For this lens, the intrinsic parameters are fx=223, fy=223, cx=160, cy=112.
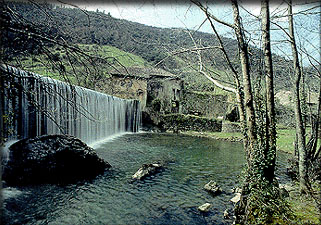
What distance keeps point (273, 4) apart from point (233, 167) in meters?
6.45

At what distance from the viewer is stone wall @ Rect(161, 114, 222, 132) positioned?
2220 cm

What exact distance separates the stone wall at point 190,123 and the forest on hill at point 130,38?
1302cm

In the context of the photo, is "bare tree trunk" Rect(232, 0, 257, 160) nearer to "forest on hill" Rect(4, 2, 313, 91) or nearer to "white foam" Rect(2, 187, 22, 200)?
"forest on hill" Rect(4, 2, 313, 91)

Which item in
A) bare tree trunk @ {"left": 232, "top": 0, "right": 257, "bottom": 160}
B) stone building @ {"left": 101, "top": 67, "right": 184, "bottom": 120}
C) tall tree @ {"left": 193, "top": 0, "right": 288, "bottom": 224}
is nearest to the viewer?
tall tree @ {"left": 193, "top": 0, "right": 288, "bottom": 224}

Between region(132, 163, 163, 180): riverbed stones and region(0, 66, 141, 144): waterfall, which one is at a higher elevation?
region(0, 66, 141, 144): waterfall

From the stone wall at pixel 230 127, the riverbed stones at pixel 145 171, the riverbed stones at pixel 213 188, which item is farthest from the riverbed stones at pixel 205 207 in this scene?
the stone wall at pixel 230 127

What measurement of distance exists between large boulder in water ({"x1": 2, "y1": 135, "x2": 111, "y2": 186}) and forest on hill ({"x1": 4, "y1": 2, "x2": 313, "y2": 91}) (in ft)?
11.5

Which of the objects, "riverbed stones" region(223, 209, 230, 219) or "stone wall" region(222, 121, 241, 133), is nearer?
"riverbed stones" region(223, 209, 230, 219)

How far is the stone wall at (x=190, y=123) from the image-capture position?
22203 mm

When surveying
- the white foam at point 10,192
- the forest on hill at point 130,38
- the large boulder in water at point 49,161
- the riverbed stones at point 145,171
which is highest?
the forest on hill at point 130,38

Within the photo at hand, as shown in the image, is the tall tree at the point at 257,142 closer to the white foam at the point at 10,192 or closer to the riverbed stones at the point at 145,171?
the riverbed stones at the point at 145,171

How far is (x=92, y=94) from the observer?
14.2 metres

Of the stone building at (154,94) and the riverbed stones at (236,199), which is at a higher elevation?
the stone building at (154,94)

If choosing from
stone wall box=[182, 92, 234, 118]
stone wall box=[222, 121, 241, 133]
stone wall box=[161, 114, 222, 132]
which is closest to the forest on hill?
stone wall box=[222, 121, 241, 133]
